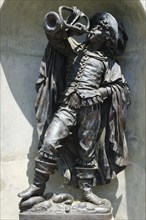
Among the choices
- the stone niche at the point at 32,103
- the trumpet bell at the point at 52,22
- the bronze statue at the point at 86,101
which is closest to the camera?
the trumpet bell at the point at 52,22

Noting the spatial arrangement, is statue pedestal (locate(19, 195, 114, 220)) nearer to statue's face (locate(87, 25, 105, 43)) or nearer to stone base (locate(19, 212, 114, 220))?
stone base (locate(19, 212, 114, 220))

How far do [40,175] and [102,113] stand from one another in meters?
0.40

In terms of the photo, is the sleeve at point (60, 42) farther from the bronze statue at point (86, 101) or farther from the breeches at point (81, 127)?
the breeches at point (81, 127)

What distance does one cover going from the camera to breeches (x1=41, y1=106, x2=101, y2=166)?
2012mm

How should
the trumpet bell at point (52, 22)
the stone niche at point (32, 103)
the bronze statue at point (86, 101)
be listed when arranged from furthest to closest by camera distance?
the stone niche at point (32, 103)
the bronze statue at point (86, 101)
the trumpet bell at point (52, 22)

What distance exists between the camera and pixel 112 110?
6.92 ft

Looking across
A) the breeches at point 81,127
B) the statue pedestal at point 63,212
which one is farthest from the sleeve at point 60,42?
the statue pedestal at point 63,212

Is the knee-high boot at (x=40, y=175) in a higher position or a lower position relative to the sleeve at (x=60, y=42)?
lower

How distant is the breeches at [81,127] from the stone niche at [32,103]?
0.21 meters

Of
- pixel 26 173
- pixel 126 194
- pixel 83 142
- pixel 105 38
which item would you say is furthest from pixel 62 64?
pixel 126 194

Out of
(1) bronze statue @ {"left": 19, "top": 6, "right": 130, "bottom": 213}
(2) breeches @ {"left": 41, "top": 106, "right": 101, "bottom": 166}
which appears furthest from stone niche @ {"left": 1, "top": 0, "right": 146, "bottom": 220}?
(2) breeches @ {"left": 41, "top": 106, "right": 101, "bottom": 166}

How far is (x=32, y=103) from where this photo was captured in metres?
2.22

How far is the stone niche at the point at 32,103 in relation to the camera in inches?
85.7

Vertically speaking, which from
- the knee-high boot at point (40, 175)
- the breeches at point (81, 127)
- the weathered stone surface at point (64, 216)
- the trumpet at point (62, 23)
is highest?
the trumpet at point (62, 23)
